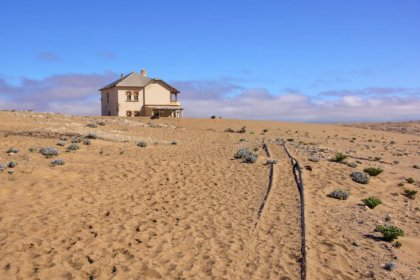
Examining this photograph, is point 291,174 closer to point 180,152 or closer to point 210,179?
point 210,179

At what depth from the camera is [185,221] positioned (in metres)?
10.6

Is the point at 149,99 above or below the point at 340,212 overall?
above

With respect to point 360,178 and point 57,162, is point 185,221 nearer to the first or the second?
point 57,162

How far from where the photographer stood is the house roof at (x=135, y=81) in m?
57.7

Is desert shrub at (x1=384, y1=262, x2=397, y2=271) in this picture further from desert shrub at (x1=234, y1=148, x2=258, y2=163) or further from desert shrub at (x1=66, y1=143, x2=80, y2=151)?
desert shrub at (x1=66, y1=143, x2=80, y2=151)

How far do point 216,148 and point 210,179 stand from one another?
8.75 meters

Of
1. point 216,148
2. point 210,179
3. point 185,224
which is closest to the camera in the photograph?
point 185,224

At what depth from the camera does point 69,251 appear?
8430 mm

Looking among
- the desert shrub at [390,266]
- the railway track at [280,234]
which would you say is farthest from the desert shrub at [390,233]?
the railway track at [280,234]

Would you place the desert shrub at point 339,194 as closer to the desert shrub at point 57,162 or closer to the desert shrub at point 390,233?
the desert shrub at point 390,233

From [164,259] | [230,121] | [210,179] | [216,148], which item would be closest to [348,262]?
[164,259]

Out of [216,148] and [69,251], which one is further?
[216,148]

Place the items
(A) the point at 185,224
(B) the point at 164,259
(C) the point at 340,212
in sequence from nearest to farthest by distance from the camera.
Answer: (B) the point at 164,259
(A) the point at 185,224
(C) the point at 340,212

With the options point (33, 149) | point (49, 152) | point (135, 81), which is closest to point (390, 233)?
point (49, 152)
